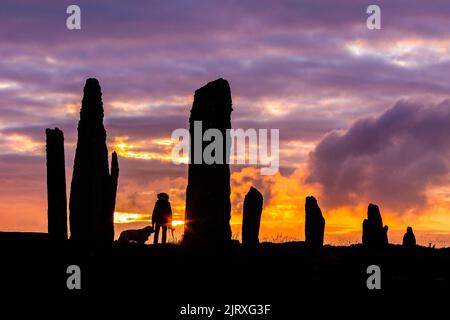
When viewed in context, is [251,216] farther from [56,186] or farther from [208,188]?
[56,186]

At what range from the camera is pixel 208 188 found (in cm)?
2514

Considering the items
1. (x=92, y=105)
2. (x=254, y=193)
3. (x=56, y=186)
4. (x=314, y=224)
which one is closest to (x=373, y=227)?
(x=314, y=224)

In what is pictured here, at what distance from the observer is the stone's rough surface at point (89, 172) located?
89.5ft

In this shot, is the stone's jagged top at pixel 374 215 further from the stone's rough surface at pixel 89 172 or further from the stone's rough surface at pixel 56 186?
the stone's rough surface at pixel 56 186

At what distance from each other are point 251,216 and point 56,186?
781 cm

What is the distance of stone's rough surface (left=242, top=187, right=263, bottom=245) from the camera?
31578mm

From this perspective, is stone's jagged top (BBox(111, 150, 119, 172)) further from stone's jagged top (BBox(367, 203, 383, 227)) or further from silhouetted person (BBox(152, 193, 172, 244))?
stone's jagged top (BBox(367, 203, 383, 227))

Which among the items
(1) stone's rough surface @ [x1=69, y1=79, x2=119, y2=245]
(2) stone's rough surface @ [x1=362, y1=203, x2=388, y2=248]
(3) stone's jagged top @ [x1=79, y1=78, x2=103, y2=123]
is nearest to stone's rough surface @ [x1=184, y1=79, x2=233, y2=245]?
(1) stone's rough surface @ [x1=69, y1=79, x2=119, y2=245]

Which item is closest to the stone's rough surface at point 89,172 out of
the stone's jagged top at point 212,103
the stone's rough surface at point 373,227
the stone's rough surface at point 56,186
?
the stone's rough surface at point 56,186

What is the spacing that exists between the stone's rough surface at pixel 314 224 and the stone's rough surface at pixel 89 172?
839cm

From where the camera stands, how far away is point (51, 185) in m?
27.7
